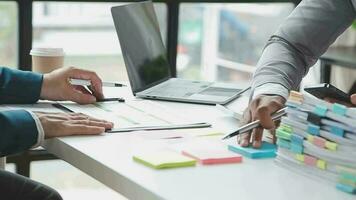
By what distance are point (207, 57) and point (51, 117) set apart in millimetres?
2188

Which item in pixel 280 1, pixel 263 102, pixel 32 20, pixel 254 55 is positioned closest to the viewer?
pixel 263 102

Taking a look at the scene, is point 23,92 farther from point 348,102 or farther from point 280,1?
point 280,1

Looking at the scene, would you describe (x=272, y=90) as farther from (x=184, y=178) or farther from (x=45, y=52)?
(x=45, y=52)

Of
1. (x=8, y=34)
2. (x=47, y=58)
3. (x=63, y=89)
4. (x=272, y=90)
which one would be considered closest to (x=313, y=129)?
(x=272, y=90)

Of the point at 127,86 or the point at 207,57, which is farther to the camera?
the point at 207,57

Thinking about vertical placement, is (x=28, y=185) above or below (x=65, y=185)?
above

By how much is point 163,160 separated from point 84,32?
1.98 meters

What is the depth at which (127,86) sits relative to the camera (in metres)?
2.12

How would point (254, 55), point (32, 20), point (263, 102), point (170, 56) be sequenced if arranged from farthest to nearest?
point (254, 55) < point (170, 56) < point (32, 20) < point (263, 102)

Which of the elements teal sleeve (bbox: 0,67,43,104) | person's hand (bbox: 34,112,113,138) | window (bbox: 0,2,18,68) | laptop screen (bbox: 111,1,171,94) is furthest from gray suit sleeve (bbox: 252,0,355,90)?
window (bbox: 0,2,18,68)

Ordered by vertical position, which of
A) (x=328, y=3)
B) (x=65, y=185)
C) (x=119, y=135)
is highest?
(x=328, y=3)

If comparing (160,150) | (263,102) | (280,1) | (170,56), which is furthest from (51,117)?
(280,1)

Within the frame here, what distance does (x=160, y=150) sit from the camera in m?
1.36

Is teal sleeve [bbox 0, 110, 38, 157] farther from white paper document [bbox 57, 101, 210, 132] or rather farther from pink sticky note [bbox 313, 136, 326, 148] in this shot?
pink sticky note [bbox 313, 136, 326, 148]
